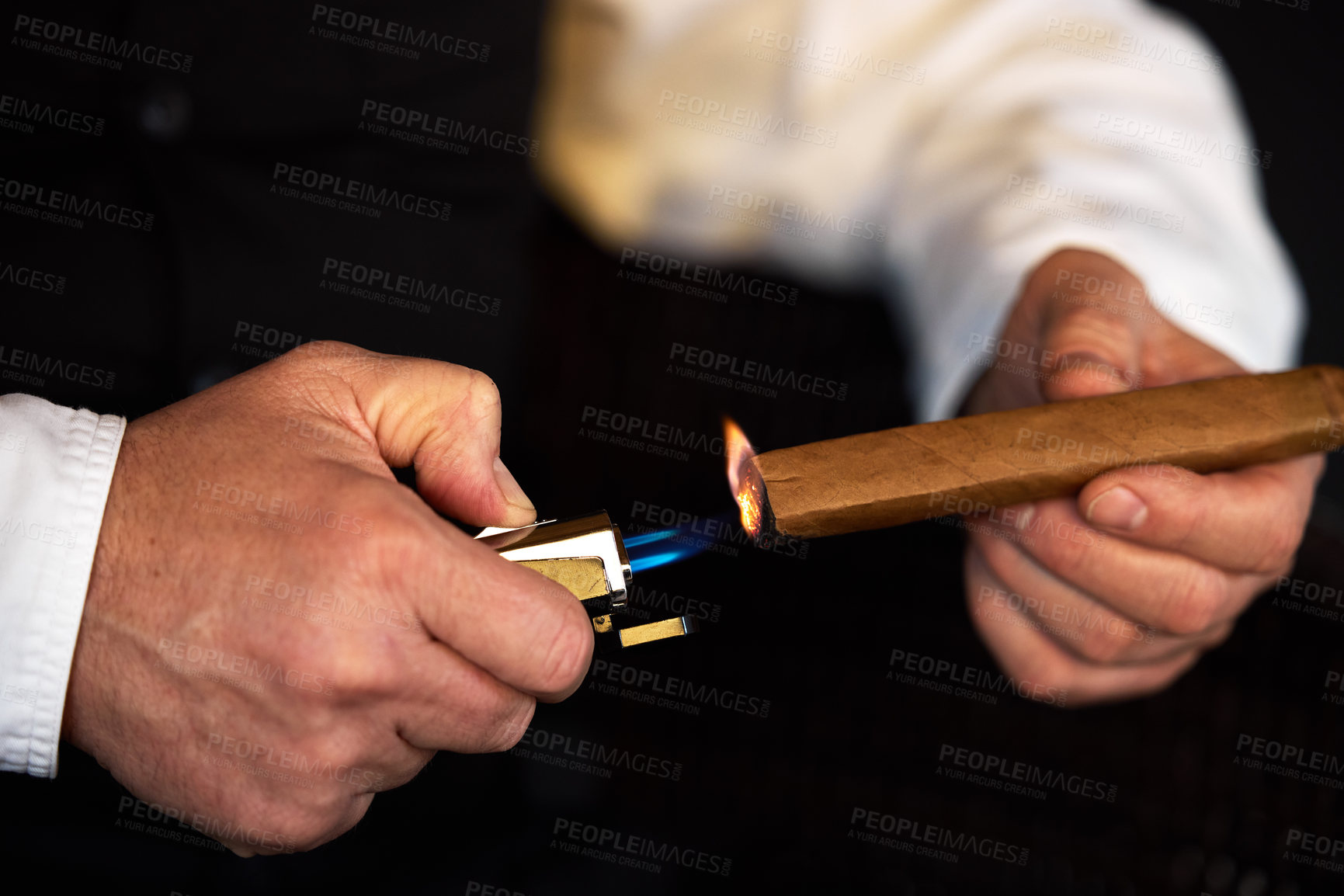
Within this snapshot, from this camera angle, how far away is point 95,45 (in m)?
1.40

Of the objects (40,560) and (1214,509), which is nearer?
(40,560)

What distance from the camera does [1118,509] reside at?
0.94 metres

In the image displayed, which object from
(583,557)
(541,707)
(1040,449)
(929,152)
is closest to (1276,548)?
(1040,449)

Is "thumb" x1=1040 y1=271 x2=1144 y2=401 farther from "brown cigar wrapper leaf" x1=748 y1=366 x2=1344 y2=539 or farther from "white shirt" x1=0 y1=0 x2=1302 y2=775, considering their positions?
"white shirt" x1=0 y1=0 x2=1302 y2=775

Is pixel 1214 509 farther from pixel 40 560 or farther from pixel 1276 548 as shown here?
pixel 40 560

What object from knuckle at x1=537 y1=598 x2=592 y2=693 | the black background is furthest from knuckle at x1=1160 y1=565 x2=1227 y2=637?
knuckle at x1=537 y1=598 x2=592 y2=693

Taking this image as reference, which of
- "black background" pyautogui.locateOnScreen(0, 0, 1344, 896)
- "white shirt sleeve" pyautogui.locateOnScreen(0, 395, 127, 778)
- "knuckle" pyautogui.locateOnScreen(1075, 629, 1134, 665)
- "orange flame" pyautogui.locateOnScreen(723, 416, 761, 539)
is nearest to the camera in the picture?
"white shirt sleeve" pyautogui.locateOnScreen(0, 395, 127, 778)

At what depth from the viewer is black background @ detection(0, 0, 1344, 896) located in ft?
4.25

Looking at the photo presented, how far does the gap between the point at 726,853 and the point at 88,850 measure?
0.92 m

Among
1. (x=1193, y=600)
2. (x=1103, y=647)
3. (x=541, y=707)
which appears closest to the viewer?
(x=1193, y=600)

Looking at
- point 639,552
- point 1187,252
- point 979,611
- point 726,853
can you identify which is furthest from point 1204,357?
point 726,853

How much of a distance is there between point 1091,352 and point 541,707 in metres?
1.07

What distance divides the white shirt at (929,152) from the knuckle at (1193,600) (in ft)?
1.30

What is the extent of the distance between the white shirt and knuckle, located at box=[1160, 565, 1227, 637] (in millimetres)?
396
